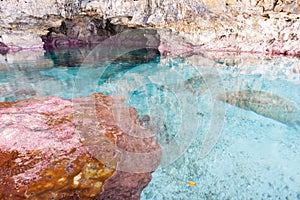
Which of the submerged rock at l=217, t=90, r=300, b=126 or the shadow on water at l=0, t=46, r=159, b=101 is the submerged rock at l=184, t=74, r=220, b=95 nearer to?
the submerged rock at l=217, t=90, r=300, b=126

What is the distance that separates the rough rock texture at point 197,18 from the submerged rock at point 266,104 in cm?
1541

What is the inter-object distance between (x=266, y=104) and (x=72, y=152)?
24.8ft

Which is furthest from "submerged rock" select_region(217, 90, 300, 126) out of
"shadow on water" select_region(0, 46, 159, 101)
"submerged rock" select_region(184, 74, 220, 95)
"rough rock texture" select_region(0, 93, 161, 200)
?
"shadow on water" select_region(0, 46, 159, 101)

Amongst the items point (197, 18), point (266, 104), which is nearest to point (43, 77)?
point (266, 104)

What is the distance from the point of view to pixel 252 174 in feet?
16.9

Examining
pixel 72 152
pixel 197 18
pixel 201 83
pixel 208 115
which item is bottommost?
pixel 201 83

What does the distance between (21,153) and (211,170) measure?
4808 millimetres

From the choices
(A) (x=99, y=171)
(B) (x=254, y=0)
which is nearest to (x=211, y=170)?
(A) (x=99, y=171)

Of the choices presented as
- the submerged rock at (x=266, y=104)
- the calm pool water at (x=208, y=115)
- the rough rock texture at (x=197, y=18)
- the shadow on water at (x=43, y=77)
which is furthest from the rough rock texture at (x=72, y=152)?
the rough rock texture at (x=197, y=18)

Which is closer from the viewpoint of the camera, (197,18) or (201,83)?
(201,83)

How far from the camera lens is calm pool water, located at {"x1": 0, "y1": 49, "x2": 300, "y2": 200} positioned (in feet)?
16.2

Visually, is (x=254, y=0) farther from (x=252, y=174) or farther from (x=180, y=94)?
(x=252, y=174)

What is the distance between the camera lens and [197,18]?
23.9 meters

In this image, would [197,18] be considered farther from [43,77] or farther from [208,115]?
[208,115]
